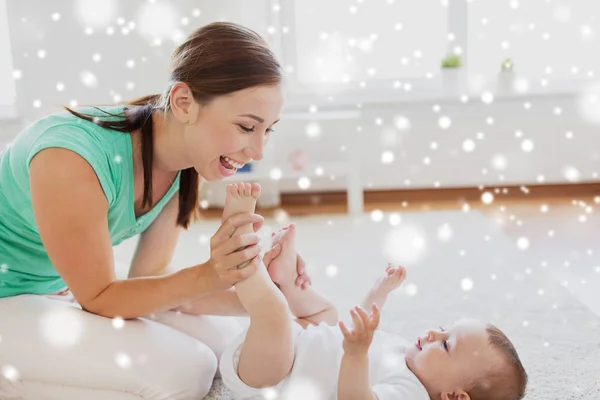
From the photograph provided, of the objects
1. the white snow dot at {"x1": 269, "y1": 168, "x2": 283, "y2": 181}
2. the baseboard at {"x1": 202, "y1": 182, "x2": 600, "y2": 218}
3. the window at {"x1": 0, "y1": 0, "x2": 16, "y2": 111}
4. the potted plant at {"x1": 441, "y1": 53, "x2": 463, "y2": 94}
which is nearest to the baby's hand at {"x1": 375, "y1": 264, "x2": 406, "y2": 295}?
the white snow dot at {"x1": 269, "y1": 168, "x2": 283, "y2": 181}

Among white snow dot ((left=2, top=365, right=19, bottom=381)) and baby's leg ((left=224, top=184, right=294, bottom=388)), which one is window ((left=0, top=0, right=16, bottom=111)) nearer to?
white snow dot ((left=2, top=365, right=19, bottom=381))

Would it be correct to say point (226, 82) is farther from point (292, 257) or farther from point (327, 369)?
point (327, 369)

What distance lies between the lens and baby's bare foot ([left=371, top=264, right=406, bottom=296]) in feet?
4.54

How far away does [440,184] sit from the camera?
3.34 meters

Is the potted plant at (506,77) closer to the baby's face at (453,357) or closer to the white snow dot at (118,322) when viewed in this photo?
the baby's face at (453,357)

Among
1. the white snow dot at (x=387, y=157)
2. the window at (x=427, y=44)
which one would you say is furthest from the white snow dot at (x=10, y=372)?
the window at (x=427, y=44)

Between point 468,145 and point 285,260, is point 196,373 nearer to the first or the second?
point 285,260

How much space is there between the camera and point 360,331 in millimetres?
1037

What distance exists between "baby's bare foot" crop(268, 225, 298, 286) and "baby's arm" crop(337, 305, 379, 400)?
31cm

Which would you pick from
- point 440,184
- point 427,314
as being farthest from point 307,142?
point 427,314

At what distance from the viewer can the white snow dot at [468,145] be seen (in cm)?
324

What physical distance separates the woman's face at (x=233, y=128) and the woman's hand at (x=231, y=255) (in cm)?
Result: 16

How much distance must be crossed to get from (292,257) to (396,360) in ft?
0.93

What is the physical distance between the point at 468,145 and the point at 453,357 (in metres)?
2.19
